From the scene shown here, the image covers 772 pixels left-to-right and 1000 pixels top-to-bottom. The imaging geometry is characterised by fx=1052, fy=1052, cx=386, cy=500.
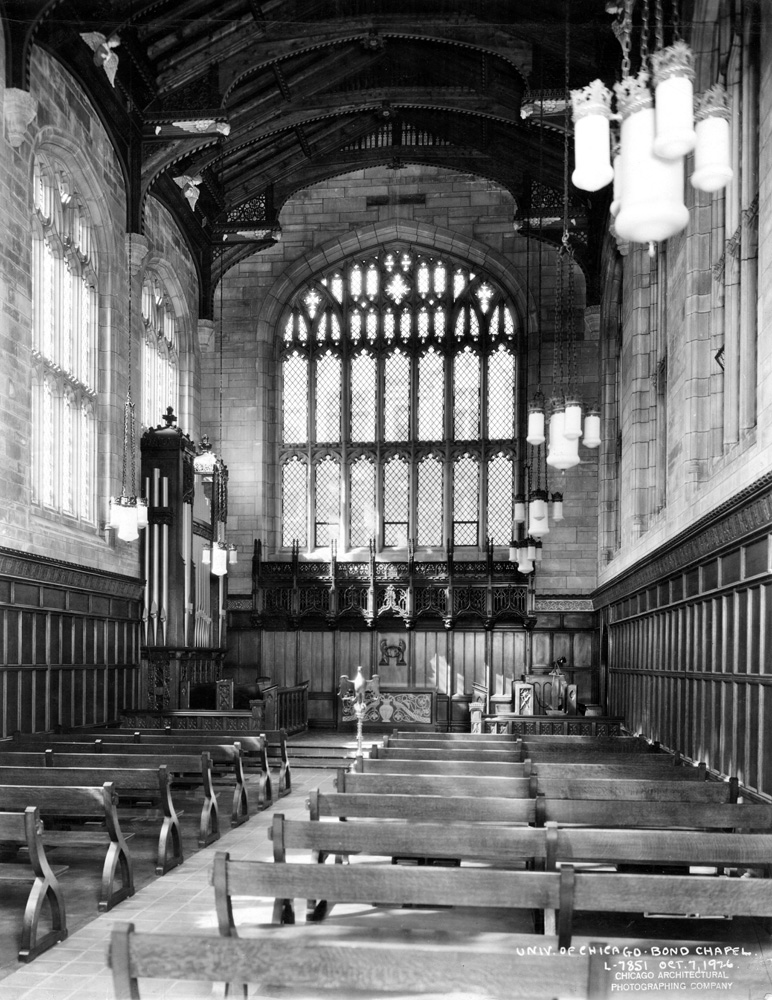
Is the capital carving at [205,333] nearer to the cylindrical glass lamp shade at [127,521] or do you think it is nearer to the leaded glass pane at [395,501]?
the leaded glass pane at [395,501]

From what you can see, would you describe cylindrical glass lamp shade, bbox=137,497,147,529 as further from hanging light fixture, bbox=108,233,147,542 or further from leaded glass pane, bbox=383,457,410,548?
leaded glass pane, bbox=383,457,410,548

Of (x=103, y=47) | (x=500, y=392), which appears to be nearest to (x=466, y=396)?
(x=500, y=392)

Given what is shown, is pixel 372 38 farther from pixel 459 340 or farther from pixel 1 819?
pixel 1 819

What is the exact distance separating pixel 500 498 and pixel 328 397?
4.38 m

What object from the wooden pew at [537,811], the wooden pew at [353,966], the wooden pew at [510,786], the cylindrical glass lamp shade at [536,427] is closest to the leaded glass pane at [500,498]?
the cylindrical glass lamp shade at [536,427]

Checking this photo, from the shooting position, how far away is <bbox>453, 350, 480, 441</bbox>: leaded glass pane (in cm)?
2258

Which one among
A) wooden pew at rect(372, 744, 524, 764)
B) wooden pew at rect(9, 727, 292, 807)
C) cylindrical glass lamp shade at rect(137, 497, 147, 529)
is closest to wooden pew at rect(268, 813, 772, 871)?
wooden pew at rect(372, 744, 524, 764)

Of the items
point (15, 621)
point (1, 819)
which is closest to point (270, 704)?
point (15, 621)

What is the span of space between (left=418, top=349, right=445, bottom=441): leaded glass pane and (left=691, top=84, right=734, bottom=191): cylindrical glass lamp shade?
18.0m

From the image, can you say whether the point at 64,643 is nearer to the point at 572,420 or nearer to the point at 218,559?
the point at 218,559

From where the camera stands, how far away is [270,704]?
1736 cm

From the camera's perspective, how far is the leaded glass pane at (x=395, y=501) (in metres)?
22.6

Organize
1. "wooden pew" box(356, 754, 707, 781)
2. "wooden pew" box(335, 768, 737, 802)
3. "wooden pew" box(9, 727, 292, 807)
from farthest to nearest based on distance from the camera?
"wooden pew" box(9, 727, 292, 807), "wooden pew" box(356, 754, 707, 781), "wooden pew" box(335, 768, 737, 802)

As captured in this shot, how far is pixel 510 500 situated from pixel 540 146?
738cm
